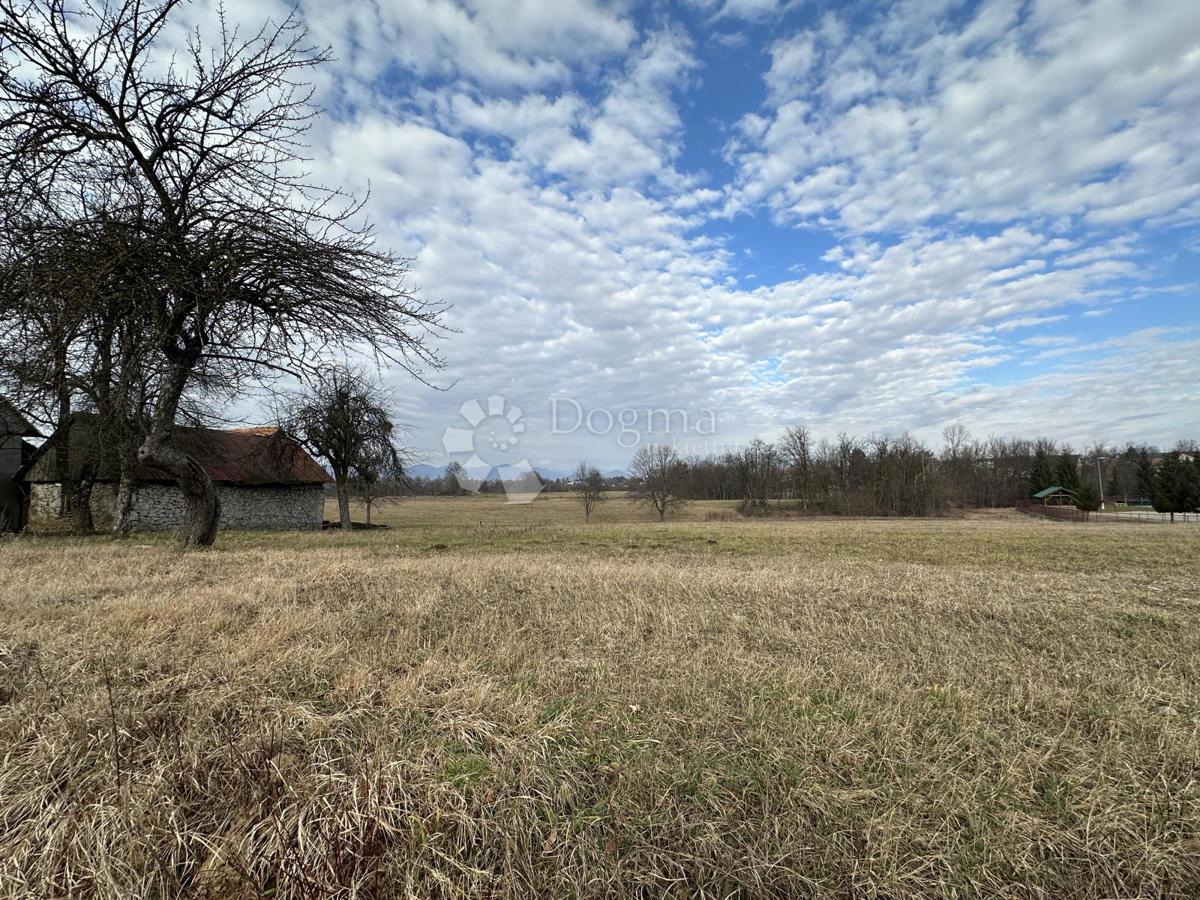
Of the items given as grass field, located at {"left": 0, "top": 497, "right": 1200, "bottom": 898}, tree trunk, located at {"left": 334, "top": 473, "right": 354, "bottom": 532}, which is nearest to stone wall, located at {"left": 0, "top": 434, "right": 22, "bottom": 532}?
tree trunk, located at {"left": 334, "top": 473, "right": 354, "bottom": 532}

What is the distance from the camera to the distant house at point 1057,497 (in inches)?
2512

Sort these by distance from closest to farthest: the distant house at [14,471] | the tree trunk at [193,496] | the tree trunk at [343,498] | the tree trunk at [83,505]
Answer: the tree trunk at [193,496] < the tree trunk at [83,505] < the distant house at [14,471] < the tree trunk at [343,498]

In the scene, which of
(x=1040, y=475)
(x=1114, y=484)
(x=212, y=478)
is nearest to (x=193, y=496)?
(x=212, y=478)

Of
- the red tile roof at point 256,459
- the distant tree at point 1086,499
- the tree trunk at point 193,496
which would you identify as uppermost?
the red tile roof at point 256,459

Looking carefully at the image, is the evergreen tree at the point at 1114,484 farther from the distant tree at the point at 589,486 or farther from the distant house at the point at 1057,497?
the distant tree at the point at 589,486

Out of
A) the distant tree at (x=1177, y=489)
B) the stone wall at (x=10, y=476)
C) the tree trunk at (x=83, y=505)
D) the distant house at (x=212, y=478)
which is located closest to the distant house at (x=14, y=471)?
the stone wall at (x=10, y=476)

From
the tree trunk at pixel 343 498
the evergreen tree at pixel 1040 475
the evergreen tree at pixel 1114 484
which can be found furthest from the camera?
the evergreen tree at pixel 1114 484

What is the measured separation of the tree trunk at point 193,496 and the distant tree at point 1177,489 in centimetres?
7377

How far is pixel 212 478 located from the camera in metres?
20.4

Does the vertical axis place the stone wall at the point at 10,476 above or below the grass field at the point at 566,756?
above

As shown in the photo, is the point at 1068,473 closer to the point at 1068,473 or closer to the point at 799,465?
the point at 1068,473

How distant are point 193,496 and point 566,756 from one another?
13513 millimetres

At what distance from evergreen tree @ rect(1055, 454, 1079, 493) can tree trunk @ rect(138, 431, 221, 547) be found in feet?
267

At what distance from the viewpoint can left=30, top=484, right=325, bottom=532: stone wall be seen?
26.0 m
